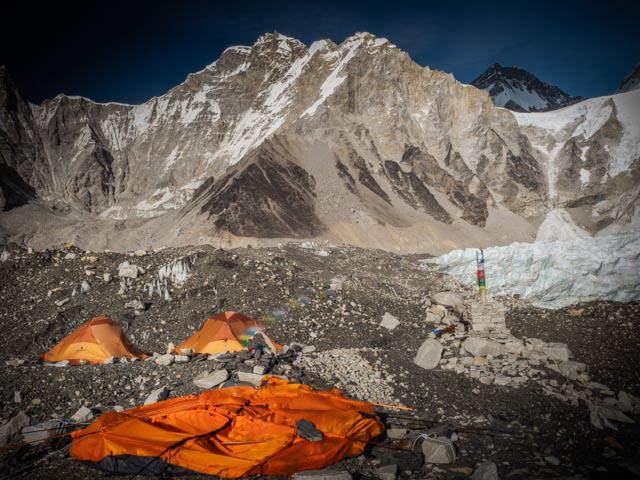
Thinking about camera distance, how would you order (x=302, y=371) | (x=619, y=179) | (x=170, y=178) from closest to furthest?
(x=302, y=371) < (x=619, y=179) < (x=170, y=178)

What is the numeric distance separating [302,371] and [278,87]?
8059cm

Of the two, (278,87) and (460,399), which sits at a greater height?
(278,87)

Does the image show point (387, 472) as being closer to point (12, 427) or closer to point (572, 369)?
point (572, 369)

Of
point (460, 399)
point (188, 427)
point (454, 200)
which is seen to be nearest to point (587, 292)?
point (460, 399)

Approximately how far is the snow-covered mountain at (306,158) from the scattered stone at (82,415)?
28319 mm

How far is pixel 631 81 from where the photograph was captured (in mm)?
108438

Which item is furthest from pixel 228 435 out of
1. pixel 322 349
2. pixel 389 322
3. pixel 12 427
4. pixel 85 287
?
pixel 85 287

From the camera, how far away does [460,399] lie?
953cm

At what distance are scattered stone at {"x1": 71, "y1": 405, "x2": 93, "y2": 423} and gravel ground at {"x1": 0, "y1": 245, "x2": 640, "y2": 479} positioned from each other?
691mm

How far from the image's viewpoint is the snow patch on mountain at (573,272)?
1518 centimetres

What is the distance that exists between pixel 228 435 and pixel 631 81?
13902 cm

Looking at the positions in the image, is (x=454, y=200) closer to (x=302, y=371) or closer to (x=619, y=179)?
(x=619, y=179)

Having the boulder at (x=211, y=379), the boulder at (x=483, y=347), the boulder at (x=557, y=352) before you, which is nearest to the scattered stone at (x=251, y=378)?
the boulder at (x=211, y=379)

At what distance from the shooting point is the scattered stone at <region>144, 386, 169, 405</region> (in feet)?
27.7
